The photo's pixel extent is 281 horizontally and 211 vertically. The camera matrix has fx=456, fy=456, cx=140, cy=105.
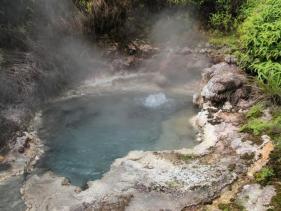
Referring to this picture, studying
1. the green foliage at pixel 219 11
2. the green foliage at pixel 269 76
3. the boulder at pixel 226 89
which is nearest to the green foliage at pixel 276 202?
the green foliage at pixel 269 76

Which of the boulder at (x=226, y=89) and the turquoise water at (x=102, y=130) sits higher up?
the boulder at (x=226, y=89)

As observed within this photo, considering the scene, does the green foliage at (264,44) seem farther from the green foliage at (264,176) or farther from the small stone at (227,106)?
the green foliage at (264,176)

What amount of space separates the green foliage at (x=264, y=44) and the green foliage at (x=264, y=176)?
332cm

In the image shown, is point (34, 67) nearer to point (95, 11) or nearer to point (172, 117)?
point (95, 11)

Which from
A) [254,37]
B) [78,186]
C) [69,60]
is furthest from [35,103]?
[254,37]

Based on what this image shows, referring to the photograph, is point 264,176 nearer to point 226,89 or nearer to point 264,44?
point 226,89

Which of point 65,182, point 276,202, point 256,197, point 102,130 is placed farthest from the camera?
point 102,130

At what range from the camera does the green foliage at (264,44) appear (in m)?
12.5

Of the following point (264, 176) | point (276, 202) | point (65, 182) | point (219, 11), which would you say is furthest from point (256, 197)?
point (219, 11)

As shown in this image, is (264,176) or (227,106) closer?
(264,176)

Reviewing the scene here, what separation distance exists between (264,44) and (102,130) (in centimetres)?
521

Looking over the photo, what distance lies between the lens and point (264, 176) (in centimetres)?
895

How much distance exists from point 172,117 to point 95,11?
15.7ft

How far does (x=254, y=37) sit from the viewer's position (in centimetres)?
1327
